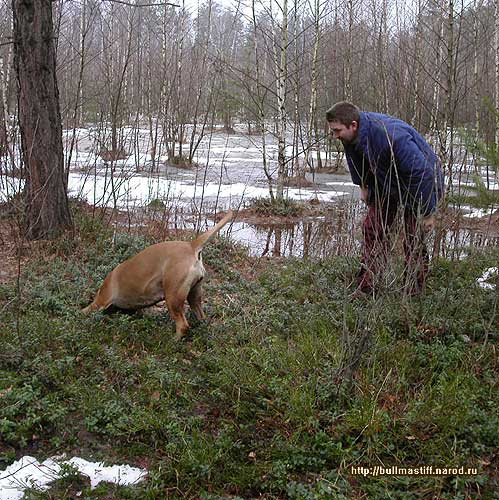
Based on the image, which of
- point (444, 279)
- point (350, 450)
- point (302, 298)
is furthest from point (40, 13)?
point (350, 450)

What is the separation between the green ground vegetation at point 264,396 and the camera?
3020 mm

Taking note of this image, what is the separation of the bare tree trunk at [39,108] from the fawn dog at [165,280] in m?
2.36

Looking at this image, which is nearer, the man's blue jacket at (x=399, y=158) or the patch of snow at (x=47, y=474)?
the patch of snow at (x=47, y=474)

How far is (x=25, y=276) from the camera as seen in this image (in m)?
5.98

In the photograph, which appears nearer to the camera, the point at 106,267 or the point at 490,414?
the point at 490,414

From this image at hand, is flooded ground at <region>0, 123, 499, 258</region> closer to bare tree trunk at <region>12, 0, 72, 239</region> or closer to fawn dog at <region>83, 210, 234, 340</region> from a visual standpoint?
bare tree trunk at <region>12, 0, 72, 239</region>

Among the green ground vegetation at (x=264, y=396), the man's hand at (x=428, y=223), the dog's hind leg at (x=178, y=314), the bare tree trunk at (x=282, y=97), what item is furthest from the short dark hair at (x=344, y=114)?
the bare tree trunk at (x=282, y=97)

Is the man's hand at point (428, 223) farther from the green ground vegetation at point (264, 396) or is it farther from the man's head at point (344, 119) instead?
the man's head at point (344, 119)

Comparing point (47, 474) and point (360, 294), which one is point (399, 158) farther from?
point (47, 474)

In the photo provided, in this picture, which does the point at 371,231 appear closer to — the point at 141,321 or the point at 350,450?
the point at 141,321

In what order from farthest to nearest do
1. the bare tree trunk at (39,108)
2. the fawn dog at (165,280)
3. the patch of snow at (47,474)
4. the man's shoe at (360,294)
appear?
the bare tree trunk at (39,108) < the fawn dog at (165,280) < the man's shoe at (360,294) < the patch of snow at (47,474)

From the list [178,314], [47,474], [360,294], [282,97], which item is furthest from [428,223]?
[282,97]

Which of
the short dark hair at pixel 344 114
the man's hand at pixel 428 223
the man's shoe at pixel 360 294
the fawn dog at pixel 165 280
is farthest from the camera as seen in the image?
the short dark hair at pixel 344 114

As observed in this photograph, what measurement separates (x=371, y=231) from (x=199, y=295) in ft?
6.49
